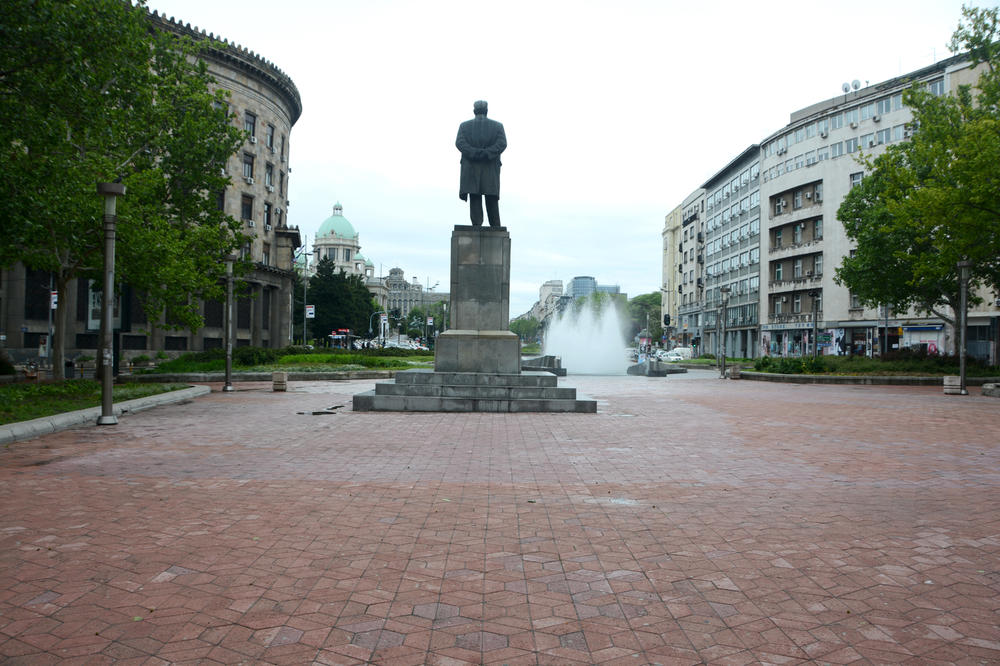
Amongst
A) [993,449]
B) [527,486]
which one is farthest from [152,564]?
[993,449]

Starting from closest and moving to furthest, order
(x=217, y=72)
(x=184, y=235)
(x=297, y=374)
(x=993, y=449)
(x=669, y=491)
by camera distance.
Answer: (x=669, y=491) → (x=993, y=449) → (x=184, y=235) → (x=297, y=374) → (x=217, y=72)

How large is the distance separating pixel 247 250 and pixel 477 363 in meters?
37.9

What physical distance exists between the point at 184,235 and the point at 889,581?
81.5 ft

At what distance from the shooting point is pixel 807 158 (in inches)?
Answer: 2296

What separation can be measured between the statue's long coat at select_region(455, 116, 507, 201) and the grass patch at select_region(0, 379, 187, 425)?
9892 mm

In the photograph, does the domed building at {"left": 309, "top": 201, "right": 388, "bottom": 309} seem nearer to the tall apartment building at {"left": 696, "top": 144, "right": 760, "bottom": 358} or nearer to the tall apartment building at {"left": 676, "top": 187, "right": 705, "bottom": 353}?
the tall apartment building at {"left": 676, "top": 187, "right": 705, "bottom": 353}

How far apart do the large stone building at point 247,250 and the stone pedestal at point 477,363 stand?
27.3 metres

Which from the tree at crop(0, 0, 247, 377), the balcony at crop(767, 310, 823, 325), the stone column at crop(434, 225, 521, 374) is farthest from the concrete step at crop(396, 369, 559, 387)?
the balcony at crop(767, 310, 823, 325)

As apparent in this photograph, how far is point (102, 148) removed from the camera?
20.2m

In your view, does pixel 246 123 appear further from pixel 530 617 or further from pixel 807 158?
pixel 530 617

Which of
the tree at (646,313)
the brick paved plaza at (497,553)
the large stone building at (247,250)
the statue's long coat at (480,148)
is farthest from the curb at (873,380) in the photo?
the tree at (646,313)

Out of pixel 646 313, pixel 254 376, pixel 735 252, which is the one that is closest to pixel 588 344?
pixel 735 252

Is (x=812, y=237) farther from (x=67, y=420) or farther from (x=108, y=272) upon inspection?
(x=67, y=420)

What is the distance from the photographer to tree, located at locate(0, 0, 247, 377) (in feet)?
42.7
